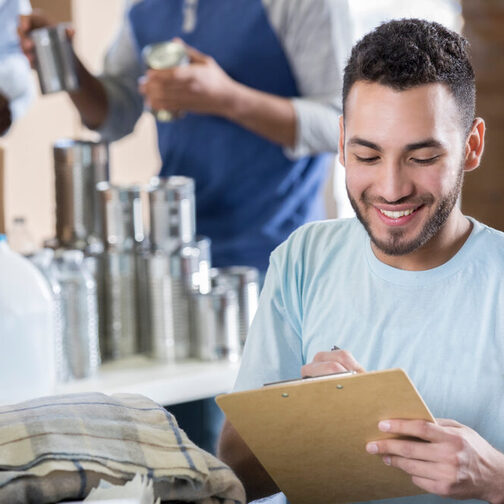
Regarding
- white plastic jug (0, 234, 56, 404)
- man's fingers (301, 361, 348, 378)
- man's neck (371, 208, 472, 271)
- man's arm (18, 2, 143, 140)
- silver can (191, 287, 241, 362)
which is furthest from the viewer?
man's arm (18, 2, 143, 140)

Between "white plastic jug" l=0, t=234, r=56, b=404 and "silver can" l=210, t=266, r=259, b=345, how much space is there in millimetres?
356

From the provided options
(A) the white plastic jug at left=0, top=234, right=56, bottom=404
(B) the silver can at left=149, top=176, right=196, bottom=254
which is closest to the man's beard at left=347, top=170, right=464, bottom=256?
(A) the white plastic jug at left=0, top=234, right=56, bottom=404

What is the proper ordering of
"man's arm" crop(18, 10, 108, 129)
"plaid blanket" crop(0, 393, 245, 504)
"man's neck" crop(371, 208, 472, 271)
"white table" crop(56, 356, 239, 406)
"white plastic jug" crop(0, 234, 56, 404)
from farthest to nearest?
"man's arm" crop(18, 10, 108, 129) < "white table" crop(56, 356, 239, 406) < "white plastic jug" crop(0, 234, 56, 404) < "man's neck" crop(371, 208, 472, 271) < "plaid blanket" crop(0, 393, 245, 504)

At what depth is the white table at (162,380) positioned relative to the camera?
5.21ft

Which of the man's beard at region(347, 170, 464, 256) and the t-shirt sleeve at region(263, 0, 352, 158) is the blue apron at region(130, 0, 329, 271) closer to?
the t-shirt sleeve at region(263, 0, 352, 158)

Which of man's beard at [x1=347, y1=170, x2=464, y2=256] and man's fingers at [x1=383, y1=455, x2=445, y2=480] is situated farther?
man's beard at [x1=347, y1=170, x2=464, y2=256]

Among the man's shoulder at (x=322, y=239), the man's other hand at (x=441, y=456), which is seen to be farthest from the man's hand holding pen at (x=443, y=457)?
the man's shoulder at (x=322, y=239)

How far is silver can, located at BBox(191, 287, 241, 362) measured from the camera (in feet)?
5.60

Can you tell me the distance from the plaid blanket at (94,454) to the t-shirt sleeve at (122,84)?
1.23 m

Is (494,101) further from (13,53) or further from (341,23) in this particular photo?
(13,53)

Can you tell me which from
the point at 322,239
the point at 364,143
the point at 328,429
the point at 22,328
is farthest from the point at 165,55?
the point at 328,429

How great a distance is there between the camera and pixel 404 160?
99 cm

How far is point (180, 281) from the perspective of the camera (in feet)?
5.62

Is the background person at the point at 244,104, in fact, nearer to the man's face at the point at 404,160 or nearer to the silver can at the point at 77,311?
the silver can at the point at 77,311
